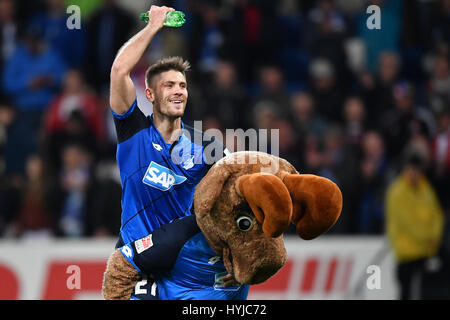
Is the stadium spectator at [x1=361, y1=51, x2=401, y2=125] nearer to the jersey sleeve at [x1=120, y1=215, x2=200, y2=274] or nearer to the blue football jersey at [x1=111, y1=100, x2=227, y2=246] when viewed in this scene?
the blue football jersey at [x1=111, y1=100, x2=227, y2=246]

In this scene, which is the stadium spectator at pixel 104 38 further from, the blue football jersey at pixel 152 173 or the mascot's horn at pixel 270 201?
the mascot's horn at pixel 270 201

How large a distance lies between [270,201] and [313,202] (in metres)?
0.27

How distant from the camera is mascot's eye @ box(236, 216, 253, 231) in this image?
17.0ft

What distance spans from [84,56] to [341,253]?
15.0 feet

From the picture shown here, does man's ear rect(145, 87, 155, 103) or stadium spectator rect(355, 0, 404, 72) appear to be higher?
stadium spectator rect(355, 0, 404, 72)

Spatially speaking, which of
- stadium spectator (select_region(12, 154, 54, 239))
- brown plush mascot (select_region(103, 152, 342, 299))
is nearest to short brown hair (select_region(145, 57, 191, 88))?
brown plush mascot (select_region(103, 152, 342, 299))

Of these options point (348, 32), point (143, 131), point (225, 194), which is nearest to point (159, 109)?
point (143, 131)

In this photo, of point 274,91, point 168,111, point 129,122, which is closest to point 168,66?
point 168,111

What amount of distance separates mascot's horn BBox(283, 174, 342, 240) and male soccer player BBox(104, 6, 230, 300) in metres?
1.09

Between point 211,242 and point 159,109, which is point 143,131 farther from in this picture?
point 211,242

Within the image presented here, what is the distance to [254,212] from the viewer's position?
4.95 meters

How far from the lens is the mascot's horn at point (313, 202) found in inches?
191

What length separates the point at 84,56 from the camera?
11766 mm

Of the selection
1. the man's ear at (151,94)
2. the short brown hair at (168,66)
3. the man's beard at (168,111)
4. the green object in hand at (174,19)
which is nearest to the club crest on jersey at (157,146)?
the man's beard at (168,111)
